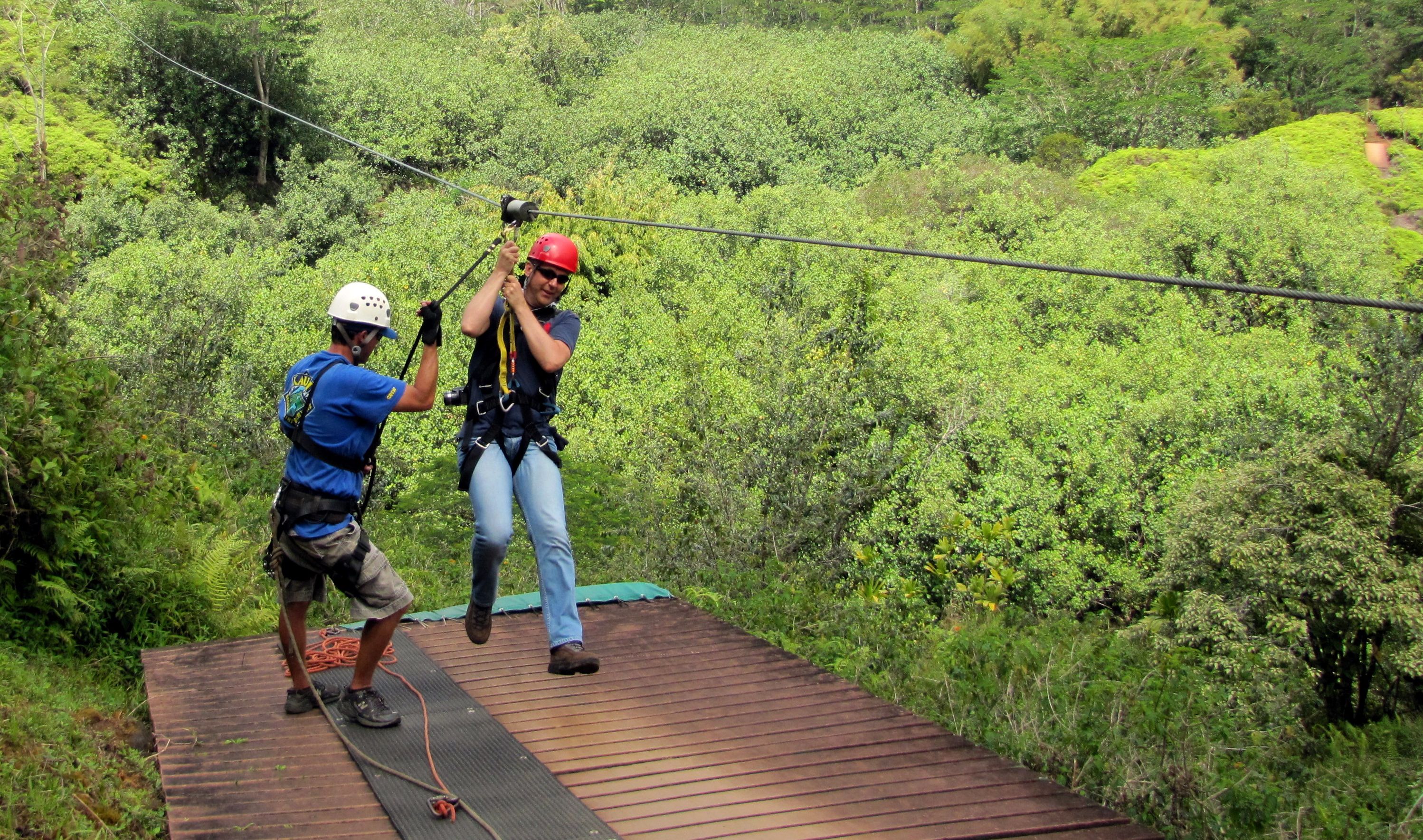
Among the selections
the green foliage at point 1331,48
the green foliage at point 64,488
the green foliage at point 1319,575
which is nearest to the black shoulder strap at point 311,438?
the green foliage at point 64,488

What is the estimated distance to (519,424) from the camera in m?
5.19

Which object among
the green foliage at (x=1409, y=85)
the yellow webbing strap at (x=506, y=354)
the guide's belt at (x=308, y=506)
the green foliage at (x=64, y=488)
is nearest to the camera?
the guide's belt at (x=308, y=506)

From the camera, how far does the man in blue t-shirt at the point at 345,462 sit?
453 cm

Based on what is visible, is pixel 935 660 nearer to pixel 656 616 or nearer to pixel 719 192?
pixel 656 616

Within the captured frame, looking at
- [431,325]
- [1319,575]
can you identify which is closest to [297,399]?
[431,325]

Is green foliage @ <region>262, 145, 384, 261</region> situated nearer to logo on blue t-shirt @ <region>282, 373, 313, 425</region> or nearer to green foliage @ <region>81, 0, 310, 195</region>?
green foliage @ <region>81, 0, 310, 195</region>

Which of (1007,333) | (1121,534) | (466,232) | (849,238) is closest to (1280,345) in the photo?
(1007,333)

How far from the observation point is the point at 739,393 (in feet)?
49.2

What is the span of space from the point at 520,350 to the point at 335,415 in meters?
0.92

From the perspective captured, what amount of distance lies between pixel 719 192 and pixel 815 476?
28.1 m

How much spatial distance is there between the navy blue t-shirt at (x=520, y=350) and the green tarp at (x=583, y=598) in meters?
1.73

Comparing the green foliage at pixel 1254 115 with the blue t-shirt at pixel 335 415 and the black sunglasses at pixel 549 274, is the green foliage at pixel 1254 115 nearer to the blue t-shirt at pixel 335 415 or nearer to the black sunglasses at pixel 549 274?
the black sunglasses at pixel 549 274

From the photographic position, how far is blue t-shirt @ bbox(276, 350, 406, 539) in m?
4.50

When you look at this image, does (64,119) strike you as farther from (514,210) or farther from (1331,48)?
(1331,48)
